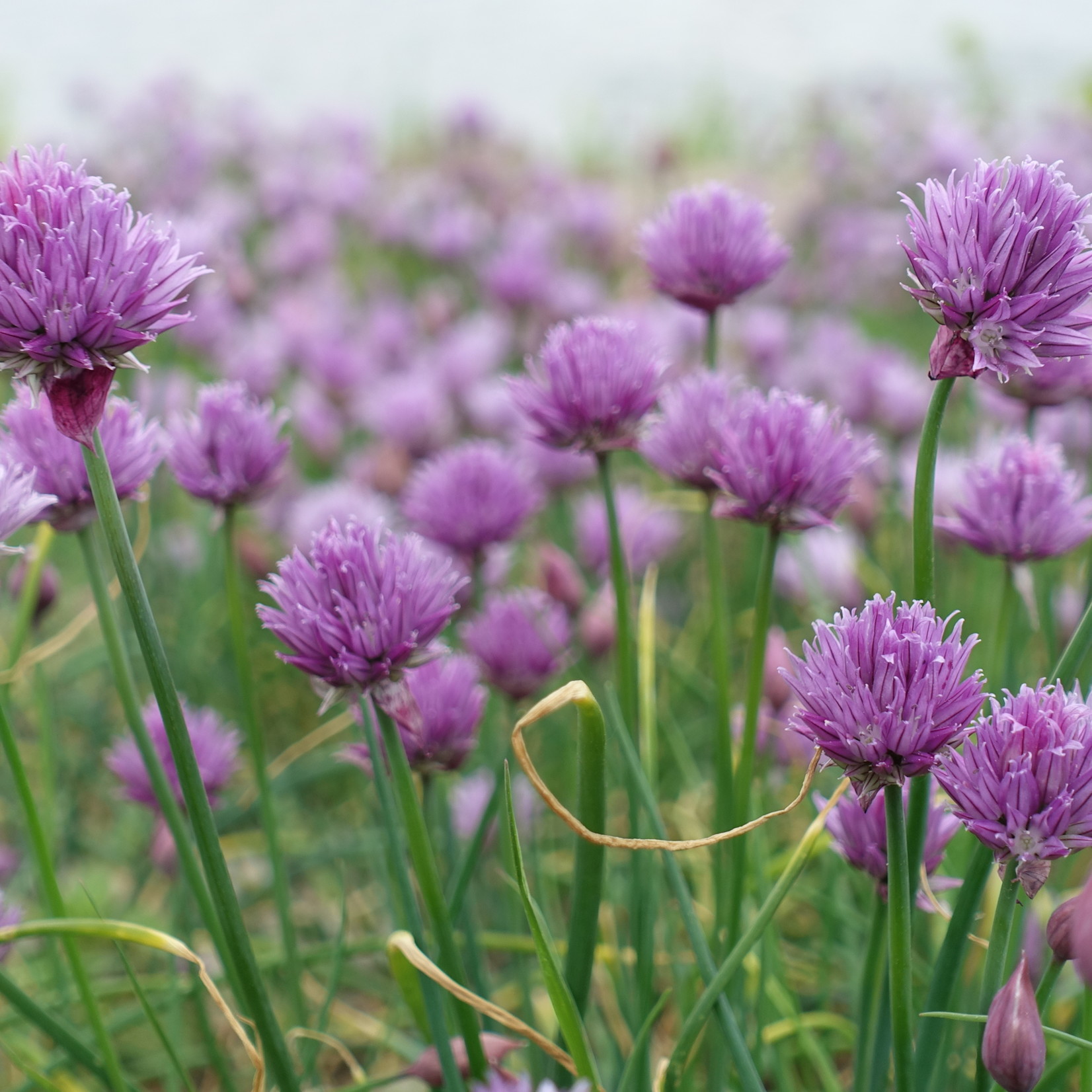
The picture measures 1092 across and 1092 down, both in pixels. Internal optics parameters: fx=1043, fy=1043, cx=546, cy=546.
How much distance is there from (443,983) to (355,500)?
0.96 m

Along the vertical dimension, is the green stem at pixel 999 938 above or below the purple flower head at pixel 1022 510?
below

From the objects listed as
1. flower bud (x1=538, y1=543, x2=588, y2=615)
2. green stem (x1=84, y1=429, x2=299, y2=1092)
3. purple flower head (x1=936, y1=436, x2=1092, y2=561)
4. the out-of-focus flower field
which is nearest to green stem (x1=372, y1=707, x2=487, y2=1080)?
the out-of-focus flower field

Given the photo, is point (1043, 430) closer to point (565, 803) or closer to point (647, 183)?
point (565, 803)

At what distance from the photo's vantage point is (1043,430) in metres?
1.61

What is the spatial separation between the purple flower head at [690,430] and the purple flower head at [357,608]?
308mm

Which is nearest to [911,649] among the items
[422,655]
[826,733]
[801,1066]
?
[826,733]

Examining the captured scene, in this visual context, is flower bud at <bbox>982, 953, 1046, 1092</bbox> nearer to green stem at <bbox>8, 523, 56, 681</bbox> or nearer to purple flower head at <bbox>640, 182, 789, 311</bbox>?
purple flower head at <bbox>640, 182, 789, 311</bbox>

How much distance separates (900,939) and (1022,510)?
0.39m

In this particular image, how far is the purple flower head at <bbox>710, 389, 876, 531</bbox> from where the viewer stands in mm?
766

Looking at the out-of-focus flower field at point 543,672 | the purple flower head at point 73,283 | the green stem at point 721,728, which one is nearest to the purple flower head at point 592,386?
the out-of-focus flower field at point 543,672

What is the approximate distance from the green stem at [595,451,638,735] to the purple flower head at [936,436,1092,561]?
249 millimetres

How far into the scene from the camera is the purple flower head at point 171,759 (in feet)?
3.04

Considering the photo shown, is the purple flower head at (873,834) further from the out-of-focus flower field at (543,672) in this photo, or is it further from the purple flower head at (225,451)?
the purple flower head at (225,451)

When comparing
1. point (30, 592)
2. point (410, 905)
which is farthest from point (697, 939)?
point (30, 592)
